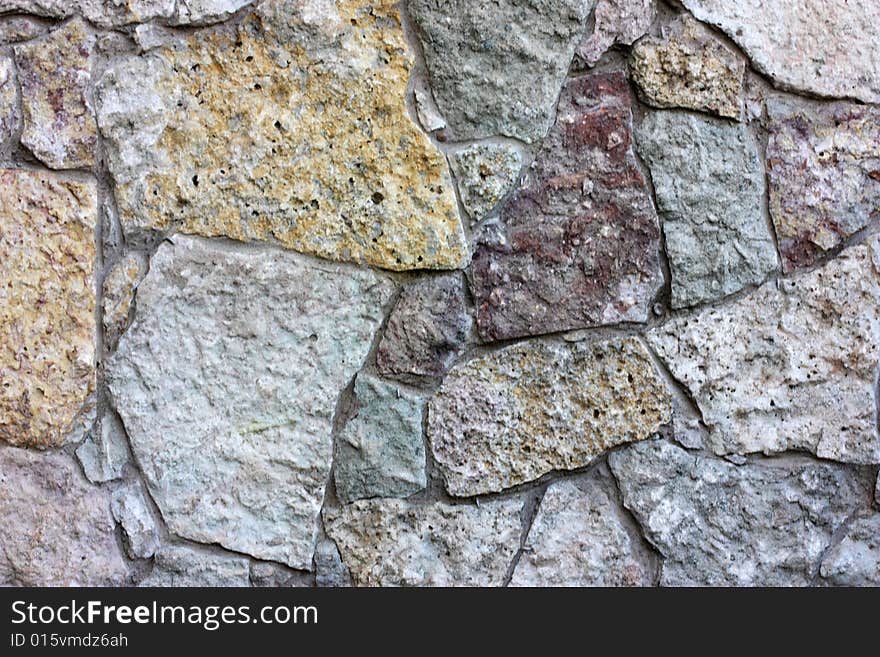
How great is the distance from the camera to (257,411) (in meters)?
1.74

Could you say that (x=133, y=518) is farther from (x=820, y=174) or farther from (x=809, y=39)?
(x=809, y=39)

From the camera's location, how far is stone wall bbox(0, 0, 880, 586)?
1.69 metres

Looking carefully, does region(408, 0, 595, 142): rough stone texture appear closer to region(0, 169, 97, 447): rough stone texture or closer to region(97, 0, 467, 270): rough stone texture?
region(97, 0, 467, 270): rough stone texture

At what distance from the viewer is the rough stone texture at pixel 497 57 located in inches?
67.7

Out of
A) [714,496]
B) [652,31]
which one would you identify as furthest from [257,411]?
[652,31]

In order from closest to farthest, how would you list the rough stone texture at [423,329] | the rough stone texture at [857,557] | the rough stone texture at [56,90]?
the rough stone texture at [56,90]
the rough stone texture at [423,329]
the rough stone texture at [857,557]

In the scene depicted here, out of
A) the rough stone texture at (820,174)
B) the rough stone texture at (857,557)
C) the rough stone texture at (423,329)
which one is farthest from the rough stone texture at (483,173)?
the rough stone texture at (857,557)

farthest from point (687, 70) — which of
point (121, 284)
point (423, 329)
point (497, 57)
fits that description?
point (121, 284)

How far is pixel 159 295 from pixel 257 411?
11.2 inches

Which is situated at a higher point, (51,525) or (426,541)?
(426,541)

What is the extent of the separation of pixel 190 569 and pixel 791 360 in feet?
4.14

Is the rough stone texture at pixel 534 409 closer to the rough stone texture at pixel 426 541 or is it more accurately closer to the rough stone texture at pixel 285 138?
the rough stone texture at pixel 426 541

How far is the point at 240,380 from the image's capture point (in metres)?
1.73

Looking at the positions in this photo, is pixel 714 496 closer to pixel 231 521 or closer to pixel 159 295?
pixel 231 521
